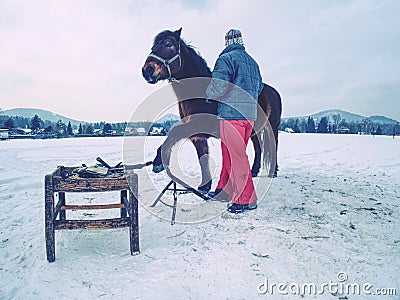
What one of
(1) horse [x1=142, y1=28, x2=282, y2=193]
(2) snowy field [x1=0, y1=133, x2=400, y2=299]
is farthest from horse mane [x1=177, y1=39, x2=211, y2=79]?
(2) snowy field [x1=0, y1=133, x2=400, y2=299]

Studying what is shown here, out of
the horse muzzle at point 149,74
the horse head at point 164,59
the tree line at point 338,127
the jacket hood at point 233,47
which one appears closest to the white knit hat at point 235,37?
the jacket hood at point 233,47

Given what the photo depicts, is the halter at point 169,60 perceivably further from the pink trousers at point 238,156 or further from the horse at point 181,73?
the pink trousers at point 238,156

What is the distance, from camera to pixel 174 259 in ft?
7.43

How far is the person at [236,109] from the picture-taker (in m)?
3.23

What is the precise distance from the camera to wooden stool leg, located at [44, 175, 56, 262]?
2.18 m

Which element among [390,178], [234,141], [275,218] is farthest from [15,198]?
[390,178]

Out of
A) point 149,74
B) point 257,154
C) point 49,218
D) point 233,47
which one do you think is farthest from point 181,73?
point 257,154

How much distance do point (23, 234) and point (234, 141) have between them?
2506 millimetres

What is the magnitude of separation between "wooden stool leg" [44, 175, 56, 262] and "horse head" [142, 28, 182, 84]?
1.80m

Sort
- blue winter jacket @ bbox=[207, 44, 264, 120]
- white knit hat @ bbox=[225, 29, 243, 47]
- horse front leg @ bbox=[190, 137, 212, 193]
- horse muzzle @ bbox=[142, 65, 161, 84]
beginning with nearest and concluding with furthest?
blue winter jacket @ bbox=[207, 44, 264, 120], horse muzzle @ bbox=[142, 65, 161, 84], white knit hat @ bbox=[225, 29, 243, 47], horse front leg @ bbox=[190, 137, 212, 193]

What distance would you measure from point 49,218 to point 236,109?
2.25m

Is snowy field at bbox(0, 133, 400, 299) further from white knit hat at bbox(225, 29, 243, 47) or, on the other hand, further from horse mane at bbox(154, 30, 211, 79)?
white knit hat at bbox(225, 29, 243, 47)

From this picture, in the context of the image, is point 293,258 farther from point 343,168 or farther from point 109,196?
point 343,168

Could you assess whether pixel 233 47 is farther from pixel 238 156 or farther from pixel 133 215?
pixel 133 215
